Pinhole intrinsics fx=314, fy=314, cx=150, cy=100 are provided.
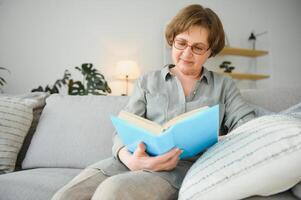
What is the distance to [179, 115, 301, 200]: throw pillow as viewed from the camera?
0.62m

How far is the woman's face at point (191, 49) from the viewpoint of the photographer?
1.15 meters

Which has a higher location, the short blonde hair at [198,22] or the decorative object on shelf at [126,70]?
the short blonde hair at [198,22]

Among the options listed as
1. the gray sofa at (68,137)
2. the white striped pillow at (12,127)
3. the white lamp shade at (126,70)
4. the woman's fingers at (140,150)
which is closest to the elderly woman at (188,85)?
the woman's fingers at (140,150)

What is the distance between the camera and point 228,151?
2.36 ft

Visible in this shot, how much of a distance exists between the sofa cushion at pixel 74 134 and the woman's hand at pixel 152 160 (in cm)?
57

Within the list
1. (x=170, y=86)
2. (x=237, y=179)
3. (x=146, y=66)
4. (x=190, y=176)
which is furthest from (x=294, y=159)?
(x=146, y=66)

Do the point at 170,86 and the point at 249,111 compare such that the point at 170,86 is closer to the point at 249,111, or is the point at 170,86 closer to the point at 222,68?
the point at 249,111

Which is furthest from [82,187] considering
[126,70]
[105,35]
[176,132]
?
[105,35]

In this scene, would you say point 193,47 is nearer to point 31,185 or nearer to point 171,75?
point 171,75

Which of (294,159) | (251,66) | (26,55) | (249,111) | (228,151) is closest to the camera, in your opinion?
(294,159)

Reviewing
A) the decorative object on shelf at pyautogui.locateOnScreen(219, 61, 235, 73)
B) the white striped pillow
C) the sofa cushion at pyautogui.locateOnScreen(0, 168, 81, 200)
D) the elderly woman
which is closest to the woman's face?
the elderly woman

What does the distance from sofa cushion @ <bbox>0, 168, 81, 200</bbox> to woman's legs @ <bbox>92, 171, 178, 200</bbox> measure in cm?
46

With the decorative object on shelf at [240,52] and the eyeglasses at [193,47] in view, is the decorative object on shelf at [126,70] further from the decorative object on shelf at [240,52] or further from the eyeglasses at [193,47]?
the eyeglasses at [193,47]

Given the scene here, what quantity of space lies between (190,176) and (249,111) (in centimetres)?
47
